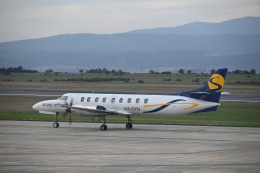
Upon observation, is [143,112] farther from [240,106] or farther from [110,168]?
[240,106]

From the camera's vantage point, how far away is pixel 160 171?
68.2 feet

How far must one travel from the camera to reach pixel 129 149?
27219 mm

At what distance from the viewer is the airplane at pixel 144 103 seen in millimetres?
36000

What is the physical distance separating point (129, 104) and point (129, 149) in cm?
1121

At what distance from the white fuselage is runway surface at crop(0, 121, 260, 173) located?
152 cm

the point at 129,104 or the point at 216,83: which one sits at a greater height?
the point at 216,83

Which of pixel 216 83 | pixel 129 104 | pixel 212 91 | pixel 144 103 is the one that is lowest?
pixel 129 104

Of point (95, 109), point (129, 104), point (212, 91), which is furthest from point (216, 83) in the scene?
point (95, 109)

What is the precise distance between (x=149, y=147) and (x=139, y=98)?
1034 cm

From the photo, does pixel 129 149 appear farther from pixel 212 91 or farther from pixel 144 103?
pixel 212 91

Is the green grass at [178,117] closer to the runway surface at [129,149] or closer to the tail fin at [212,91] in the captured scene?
the runway surface at [129,149]

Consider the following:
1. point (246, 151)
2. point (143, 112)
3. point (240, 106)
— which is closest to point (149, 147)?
point (246, 151)

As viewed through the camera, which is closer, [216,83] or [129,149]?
[129,149]

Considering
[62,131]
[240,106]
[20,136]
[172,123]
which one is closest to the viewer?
[20,136]
